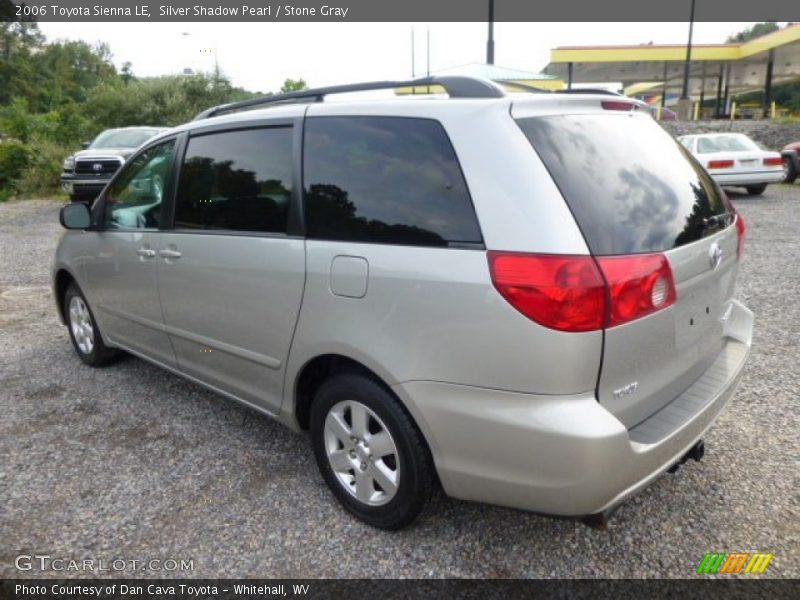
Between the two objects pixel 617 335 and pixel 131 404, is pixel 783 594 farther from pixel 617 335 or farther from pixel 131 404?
pixel 131 404

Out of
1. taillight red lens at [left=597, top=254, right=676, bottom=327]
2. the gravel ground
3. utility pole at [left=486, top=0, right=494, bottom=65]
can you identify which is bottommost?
the gravel ground

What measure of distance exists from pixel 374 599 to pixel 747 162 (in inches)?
547

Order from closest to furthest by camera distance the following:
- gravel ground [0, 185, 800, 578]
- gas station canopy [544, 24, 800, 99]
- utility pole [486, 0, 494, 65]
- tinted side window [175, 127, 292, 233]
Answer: gravel ground [0, 185, 800, 578]
tinted side window [175, 127, 292, 233]
utility pole [486, 0, 494, 65]
gas station canopy [544, 24, 800, 99]

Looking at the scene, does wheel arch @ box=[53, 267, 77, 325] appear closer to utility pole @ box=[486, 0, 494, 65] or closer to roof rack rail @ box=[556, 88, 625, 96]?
roof rack rail @ box=[556, 88, 625, 96]

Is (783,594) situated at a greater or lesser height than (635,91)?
lesser

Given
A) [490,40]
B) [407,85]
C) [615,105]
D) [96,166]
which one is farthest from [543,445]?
[96,166]

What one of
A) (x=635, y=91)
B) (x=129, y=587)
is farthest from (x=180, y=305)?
(x=635, y=91)

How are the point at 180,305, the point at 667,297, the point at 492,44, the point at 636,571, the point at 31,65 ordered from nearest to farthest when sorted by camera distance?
the point at 667,297 < the point at 636,571 < the point at 180,305 < the point at 492,44 < the point at 31,65

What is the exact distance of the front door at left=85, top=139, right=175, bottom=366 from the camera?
3688mm

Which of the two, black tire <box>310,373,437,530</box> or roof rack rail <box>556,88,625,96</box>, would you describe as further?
roof rack rail <box>556,88,625,96</box>

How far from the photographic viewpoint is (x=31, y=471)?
3232mm

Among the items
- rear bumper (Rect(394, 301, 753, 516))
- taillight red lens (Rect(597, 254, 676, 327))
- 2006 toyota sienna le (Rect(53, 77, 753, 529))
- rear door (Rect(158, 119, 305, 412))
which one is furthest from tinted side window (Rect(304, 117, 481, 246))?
rear bumper (Rect(394, 301, 753, 516))

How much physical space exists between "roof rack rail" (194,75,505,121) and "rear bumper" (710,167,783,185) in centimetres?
1249

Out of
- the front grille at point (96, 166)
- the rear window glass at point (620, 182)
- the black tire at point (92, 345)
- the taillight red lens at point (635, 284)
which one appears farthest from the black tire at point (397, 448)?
the front grille at point (96, 166)
